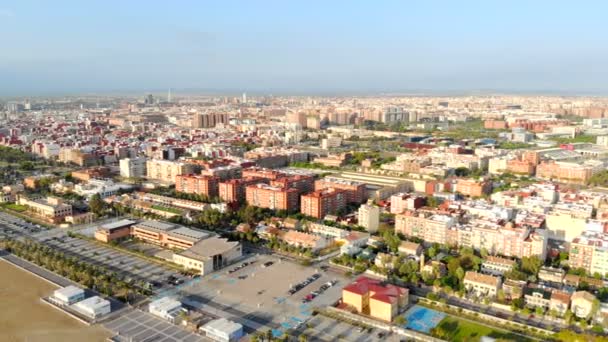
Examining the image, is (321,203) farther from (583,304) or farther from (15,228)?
(15,228)

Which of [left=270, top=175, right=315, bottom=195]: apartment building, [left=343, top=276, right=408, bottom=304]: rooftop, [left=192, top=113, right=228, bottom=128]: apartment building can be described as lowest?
[left=343, top=276, right=408, bottom=304]: rooftop

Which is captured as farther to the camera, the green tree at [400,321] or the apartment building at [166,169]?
the apartment building at [166,169]

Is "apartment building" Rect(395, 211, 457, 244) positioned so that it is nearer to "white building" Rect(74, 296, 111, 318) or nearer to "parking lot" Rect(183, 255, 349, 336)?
"parking lot" Rect(183, 255, 349, 336)

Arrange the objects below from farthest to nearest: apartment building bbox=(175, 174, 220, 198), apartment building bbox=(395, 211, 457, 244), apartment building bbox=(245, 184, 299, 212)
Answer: apartment building bbox=(175, 174, 220, 198) → apartment building bbox=(245, 184, 299, 212) → apartment building bbox=(395, 211, 457, 244)

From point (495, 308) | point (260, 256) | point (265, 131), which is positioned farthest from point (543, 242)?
point (265, 131)

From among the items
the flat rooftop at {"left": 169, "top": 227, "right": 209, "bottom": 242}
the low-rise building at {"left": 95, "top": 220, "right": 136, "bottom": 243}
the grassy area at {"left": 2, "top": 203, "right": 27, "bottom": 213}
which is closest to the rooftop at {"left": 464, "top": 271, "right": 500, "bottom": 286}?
the flat rooftop at {"left": 169, "top": 227, "right": 209, "bottom": 242}

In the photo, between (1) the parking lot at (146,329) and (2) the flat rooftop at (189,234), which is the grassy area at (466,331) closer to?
(1) the parking lot at (146,329)

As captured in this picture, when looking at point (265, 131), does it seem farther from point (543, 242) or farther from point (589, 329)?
point (589, 329)

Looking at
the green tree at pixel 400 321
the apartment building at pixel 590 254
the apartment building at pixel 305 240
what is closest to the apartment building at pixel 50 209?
the apartment building at pixel 305 240
